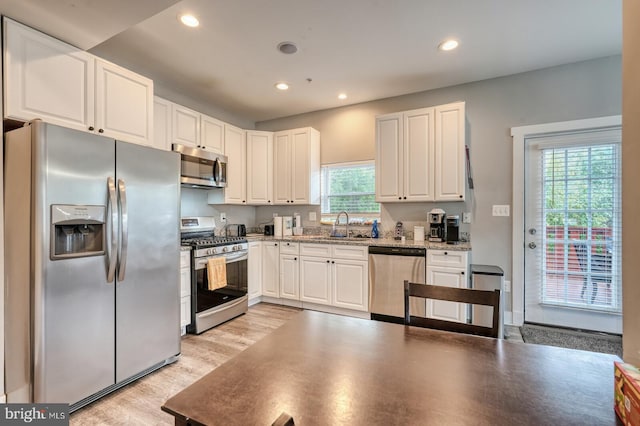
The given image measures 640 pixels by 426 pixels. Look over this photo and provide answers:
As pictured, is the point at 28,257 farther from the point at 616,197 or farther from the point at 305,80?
the point at 616,197

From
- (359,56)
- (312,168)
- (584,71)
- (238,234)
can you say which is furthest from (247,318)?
(584,71)

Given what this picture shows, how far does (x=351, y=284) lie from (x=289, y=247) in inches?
37.2

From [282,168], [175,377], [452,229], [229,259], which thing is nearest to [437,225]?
[452,229]

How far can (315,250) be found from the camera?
3.63 meters

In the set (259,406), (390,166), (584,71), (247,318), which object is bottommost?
(247,318)

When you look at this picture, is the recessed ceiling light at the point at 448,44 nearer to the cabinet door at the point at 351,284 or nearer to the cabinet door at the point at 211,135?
the cabinet door at the point at 351,284

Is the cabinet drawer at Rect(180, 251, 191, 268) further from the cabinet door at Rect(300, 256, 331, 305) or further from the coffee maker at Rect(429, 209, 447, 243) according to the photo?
the coffee maker at Rect(429, 209, 447, 243)

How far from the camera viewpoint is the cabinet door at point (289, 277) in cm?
376

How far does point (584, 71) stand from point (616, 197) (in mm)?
1329

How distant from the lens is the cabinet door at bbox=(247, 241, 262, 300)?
3.76m

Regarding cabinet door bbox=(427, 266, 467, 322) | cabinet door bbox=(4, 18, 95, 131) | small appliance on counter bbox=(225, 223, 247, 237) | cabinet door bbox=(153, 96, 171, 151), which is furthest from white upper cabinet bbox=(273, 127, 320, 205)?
cabinet door bbox=(4, 18, 95, 131)

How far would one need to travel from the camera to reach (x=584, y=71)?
300 cm

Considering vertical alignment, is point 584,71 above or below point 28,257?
above

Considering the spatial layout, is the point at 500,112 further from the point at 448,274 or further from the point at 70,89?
the point at 70,89
